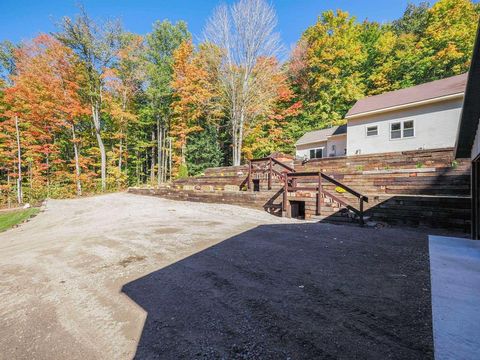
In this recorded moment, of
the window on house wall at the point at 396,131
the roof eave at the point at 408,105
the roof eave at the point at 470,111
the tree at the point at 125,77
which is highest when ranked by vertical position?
the tree at the point at 125,77

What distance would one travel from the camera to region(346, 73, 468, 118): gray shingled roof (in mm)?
11877

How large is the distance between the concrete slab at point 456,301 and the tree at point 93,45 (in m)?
20.1

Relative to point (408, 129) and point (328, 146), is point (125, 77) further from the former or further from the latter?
point (408, 129)

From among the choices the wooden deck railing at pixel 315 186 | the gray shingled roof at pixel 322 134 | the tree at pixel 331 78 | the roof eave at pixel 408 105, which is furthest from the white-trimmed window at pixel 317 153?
the wooden deck railing at pixel 315 186

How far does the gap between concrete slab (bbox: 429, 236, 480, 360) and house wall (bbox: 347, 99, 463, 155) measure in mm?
10398

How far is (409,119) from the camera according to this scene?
497 inches

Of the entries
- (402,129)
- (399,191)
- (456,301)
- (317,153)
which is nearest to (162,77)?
(317,153)

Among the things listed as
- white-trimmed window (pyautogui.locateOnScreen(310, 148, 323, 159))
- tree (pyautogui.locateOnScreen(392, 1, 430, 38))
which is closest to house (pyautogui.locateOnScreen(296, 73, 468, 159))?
white-trimmed window (pyautogui.locateOnScreen(310, 148, 323, 159))

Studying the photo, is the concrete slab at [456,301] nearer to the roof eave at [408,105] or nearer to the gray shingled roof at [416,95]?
the roof eave at [408,105]

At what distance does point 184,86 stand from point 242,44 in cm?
605

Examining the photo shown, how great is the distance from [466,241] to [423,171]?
3.59m

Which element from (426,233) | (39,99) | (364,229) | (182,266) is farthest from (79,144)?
(426,233)

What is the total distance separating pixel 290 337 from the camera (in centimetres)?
189

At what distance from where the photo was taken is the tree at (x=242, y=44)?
15062 millimetres
